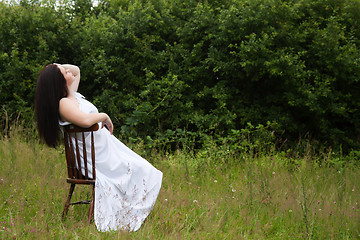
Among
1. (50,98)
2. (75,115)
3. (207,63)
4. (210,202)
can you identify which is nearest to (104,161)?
(75,115)

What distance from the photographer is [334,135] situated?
26.0ft

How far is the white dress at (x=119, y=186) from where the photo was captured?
10.4 ft

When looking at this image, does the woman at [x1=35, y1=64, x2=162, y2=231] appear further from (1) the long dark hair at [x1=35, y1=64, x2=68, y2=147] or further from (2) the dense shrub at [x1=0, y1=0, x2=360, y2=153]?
(2) the dense shrub at [x1=0, y1=0, x2=360, y2=153]

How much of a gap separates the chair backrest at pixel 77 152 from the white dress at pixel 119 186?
2.6 inches

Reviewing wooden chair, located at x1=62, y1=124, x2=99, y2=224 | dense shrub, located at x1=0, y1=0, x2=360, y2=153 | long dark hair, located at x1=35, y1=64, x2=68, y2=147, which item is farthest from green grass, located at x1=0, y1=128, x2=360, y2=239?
dense shrub, located at x1=0, y1=0, x2=360, y2=153

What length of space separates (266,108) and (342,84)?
1876 mm

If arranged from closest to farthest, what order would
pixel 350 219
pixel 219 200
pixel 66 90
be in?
1. pixel 66 90
2. pixel 350 219
3. pixel 219 200

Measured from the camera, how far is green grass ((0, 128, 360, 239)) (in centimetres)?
328

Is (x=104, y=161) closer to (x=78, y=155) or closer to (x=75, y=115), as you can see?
(x=78, y=155)

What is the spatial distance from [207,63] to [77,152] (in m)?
5.19

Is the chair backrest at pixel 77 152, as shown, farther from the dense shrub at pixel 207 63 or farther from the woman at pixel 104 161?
the dense shrub at pixel 207 63

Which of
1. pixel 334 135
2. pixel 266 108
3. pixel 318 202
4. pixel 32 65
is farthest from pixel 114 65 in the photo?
pixel 318 202

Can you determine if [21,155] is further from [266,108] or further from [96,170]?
[266,108]

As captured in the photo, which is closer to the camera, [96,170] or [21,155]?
[96,170]
